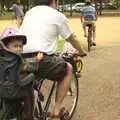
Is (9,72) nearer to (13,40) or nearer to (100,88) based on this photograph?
(13,40)

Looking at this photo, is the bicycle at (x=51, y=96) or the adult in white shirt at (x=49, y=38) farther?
the bicycle at (x=51, y=96)

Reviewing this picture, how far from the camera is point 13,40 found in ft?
18.7

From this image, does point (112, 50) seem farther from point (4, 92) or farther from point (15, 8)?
point (4, 92)

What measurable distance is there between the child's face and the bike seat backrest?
0.51 feet

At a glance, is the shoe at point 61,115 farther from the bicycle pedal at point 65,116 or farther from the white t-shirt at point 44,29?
the white t-shirt at point 44,29

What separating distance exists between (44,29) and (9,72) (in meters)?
0.90

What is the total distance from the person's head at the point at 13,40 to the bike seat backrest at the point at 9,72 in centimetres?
13

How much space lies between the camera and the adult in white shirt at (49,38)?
241 inches

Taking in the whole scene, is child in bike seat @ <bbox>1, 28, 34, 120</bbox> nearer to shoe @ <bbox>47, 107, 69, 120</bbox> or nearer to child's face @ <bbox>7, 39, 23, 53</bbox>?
child's face @ <bbox>7, 39, 23, 53</bbox>

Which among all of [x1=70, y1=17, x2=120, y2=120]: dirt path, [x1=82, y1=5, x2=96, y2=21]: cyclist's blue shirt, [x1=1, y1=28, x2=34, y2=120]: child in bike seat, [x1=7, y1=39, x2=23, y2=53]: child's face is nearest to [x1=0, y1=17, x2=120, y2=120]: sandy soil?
[x1=70, y1=17, x2=120, y2=120]: dirt path

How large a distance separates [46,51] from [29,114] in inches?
30.9

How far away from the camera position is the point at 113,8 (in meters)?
66.3

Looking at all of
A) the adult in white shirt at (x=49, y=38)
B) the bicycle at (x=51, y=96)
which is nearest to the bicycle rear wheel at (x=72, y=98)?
the bicycle at (x=51, y=96)

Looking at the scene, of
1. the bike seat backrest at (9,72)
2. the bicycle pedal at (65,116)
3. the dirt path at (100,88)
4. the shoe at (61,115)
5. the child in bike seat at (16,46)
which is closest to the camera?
the bike seat backrest at (9,72)
